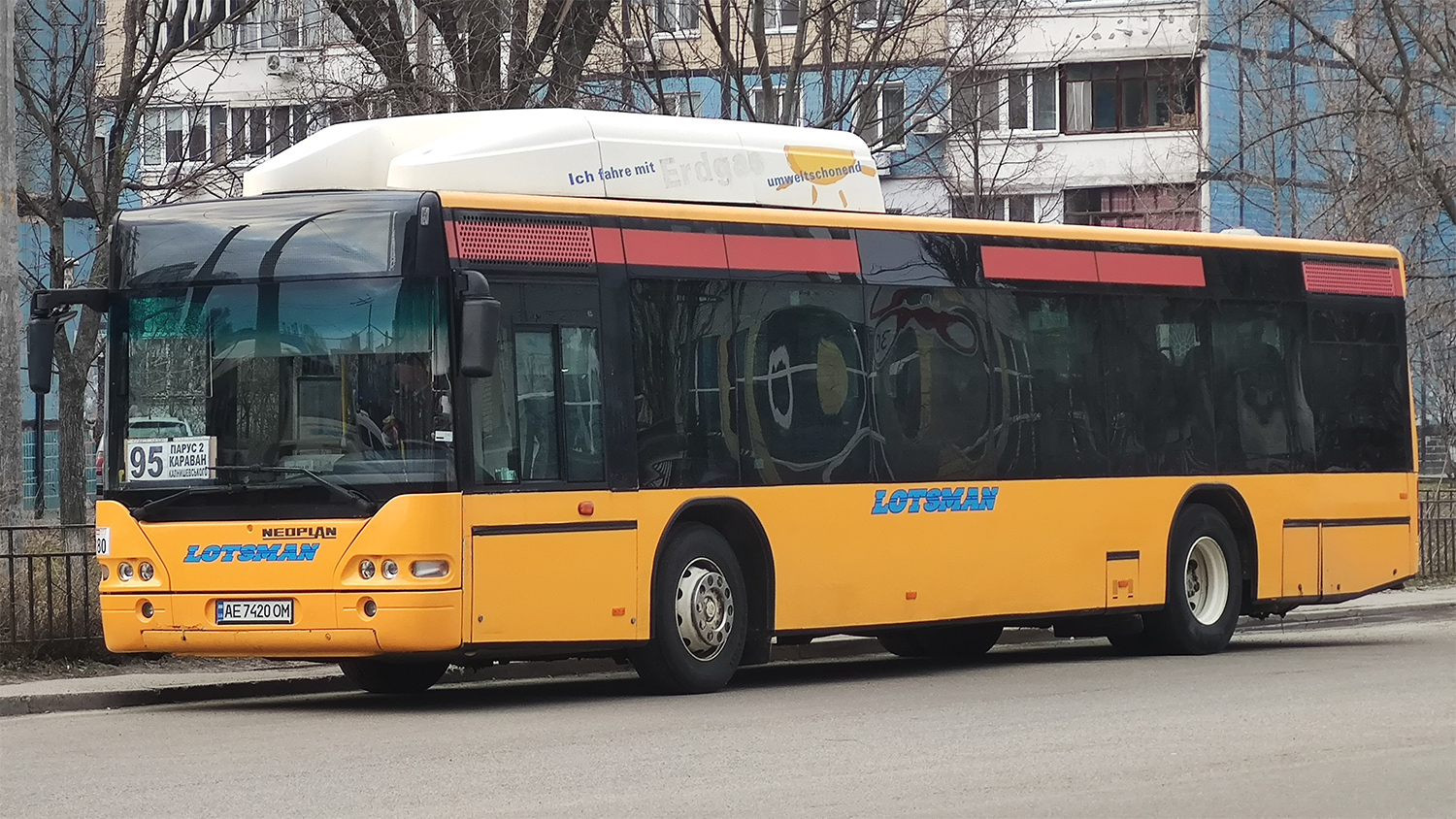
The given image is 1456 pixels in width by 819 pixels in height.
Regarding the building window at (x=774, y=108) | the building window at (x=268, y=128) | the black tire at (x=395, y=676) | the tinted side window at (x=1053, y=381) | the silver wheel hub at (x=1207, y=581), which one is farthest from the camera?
the building window at (x=268, y=128)

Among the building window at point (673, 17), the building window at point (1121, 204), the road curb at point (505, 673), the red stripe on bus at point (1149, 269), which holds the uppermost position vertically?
the building window at point (1121, 204)

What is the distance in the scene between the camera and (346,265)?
13.4m

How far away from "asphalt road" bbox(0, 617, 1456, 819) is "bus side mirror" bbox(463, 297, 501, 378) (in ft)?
6.26

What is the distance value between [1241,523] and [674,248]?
6.27 meters

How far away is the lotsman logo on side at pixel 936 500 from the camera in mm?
Answer: 15797

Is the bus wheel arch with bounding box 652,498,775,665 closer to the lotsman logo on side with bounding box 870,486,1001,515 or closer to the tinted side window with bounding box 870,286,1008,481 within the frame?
the lotsman logo on side with bounding box 870,486,1001,515

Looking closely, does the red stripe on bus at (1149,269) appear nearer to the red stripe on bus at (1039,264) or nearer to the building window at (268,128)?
the red stripe on bus at (1039,264)

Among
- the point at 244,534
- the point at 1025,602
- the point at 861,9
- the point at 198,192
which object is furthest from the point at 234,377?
the point at 861,9

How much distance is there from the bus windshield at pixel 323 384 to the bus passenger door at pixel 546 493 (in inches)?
13.5

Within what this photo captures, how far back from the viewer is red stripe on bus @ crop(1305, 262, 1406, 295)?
19.6 m

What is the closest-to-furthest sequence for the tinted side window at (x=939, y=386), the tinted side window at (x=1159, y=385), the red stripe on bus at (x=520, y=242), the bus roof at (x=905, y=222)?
the red stripe on bus at (x=520, y=242), the bus roof at (x=905, y=222), the tinted side window at (x=939, y=386), the tinted side window at (x=1159, y=385)

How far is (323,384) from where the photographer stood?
13.3 m

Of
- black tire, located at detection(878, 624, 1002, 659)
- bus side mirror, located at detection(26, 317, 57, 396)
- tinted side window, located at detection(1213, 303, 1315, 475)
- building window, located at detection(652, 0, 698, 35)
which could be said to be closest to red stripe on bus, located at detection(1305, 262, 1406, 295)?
tinted side window, located at detection(1213, 303, 1315, 475)

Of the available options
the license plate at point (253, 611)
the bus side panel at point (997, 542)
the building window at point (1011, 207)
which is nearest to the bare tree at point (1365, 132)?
the building window at point (1011, 207)
